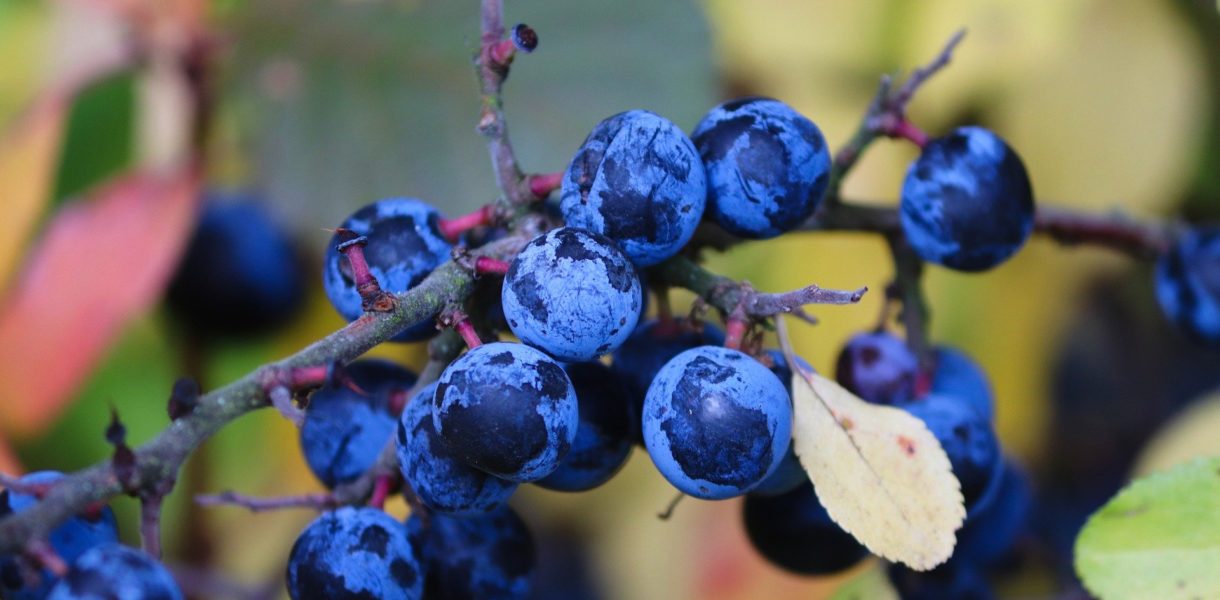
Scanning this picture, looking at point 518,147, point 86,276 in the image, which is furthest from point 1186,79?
point 86,276

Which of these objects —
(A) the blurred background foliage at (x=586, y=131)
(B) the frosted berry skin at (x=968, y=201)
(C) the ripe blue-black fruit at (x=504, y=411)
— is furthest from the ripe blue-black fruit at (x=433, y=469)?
(A) the blurred background foliage at (x=586, y=131)

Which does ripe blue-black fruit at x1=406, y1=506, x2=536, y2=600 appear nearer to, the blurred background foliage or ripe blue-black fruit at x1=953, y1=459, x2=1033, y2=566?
ripe blue-black fruit at x1=953, y1=459, x2=1033, y2=566

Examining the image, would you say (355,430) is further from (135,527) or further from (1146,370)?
(1146,370)

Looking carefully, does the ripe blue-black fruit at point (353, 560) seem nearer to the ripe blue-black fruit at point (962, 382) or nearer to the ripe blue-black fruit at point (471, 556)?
the ripe blue-black fruit at point (471, 556)

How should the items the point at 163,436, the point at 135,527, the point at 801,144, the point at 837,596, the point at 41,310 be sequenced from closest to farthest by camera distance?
the point at 163,436
the point at 801,144
the point at 837,596
the point at 41,310
the point at 135,527

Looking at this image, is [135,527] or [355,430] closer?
[355,430]

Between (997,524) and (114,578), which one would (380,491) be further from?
(997,524)

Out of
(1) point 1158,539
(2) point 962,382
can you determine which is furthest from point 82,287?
(1) point 1158,539

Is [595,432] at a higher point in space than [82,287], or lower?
higher
